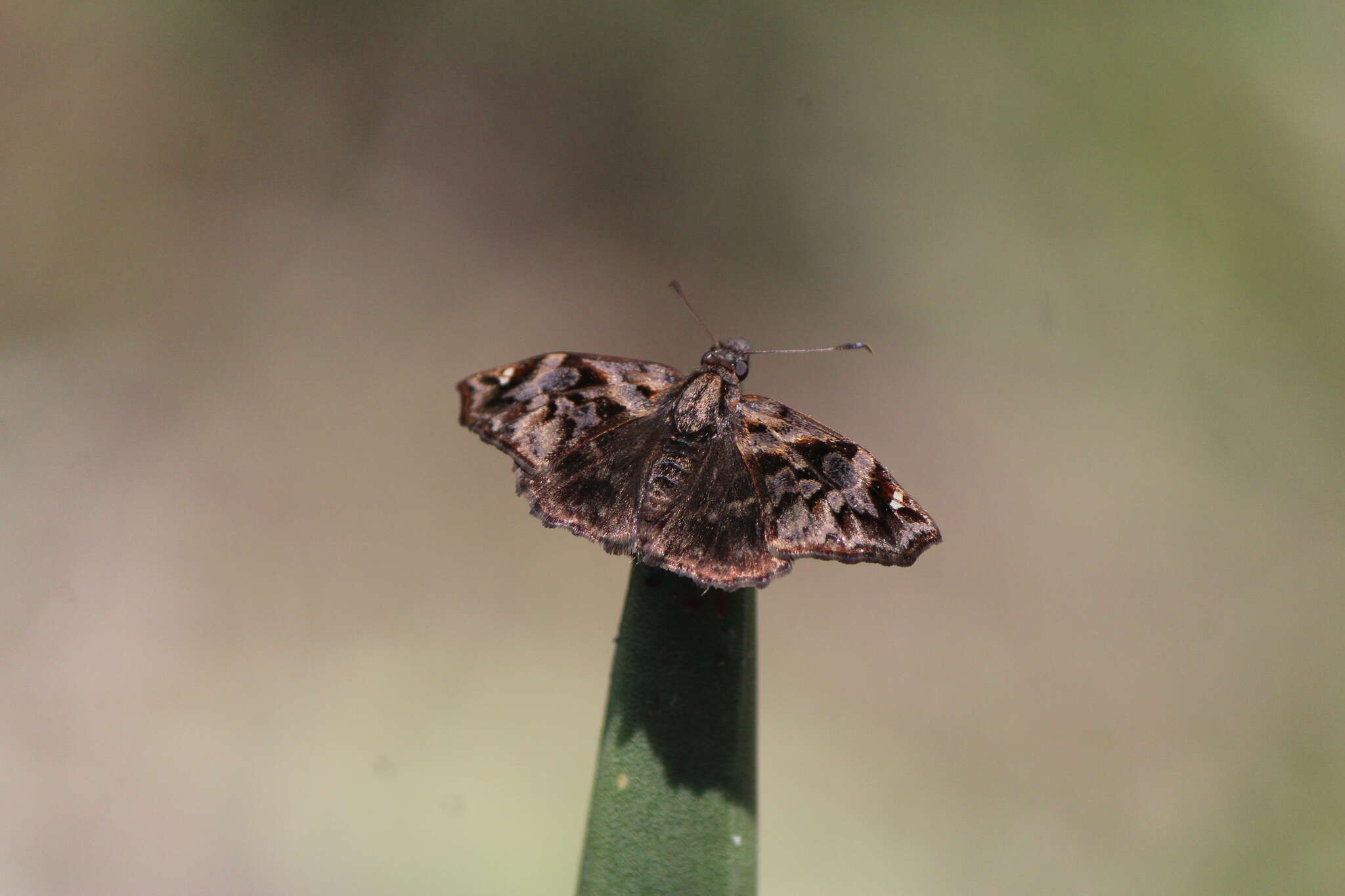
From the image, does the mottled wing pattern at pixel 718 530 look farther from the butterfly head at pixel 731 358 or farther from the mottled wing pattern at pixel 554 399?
the mottled wing pattern at pixel 554 399

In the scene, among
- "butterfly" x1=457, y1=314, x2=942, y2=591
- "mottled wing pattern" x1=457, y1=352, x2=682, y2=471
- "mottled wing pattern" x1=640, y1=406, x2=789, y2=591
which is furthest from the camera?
"mottled wing pattern" x1=457, y1=352, x2=682, y2=471

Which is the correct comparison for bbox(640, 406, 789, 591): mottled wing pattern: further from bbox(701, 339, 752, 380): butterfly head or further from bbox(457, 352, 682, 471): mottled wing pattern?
bbox(457, 352, 682, 471): mottled wing pattern

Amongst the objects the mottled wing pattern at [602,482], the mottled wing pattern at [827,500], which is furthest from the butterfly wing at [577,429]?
the mottled wing pattern at [827,500]

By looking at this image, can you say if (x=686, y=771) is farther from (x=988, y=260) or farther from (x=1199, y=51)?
(x=1199, y=51)

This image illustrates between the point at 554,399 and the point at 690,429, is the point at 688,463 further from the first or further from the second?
the point at 554,399

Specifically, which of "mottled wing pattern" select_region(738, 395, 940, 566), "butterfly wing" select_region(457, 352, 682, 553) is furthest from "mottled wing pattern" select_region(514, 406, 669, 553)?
"mottled wing pattern" select_region(738, 395, 940, 566)

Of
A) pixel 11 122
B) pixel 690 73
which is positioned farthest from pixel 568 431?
pixel 11 122
